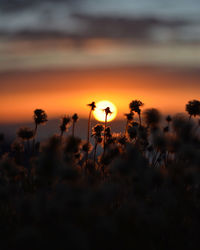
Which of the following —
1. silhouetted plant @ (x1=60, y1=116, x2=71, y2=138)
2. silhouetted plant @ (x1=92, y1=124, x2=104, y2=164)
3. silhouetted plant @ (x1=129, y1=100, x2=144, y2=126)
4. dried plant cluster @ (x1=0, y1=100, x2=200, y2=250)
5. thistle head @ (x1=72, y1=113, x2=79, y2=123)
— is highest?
silhouetted plant @ (x1=129, y1=100, x2=144, y2=126)

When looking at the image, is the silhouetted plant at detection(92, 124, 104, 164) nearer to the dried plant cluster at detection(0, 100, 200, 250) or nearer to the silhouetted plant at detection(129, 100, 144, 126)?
the silhouetted plant at detection(129, 100, 144, 126)

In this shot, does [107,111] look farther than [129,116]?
No

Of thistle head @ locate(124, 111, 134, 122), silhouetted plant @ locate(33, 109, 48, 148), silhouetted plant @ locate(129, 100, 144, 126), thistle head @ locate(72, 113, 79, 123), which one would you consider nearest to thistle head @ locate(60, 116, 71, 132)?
thistle head @ locate(72, 113, 79, 123)

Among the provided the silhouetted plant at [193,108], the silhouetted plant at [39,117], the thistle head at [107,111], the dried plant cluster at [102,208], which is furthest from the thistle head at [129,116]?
the dried plant cluster at [102,208]

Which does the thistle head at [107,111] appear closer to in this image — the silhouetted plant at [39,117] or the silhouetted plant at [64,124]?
the silhouetted plant at [64,124]

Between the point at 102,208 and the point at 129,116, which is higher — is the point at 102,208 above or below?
below

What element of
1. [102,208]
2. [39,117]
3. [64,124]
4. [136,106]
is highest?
[136,106]

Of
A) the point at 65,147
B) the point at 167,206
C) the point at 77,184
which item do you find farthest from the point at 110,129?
the point at 77,184

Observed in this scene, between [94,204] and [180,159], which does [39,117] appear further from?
[94,204]

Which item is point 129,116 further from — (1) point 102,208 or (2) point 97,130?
(1) point 102,208

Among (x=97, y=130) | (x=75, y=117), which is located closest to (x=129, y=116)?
(x=97, y=130)
